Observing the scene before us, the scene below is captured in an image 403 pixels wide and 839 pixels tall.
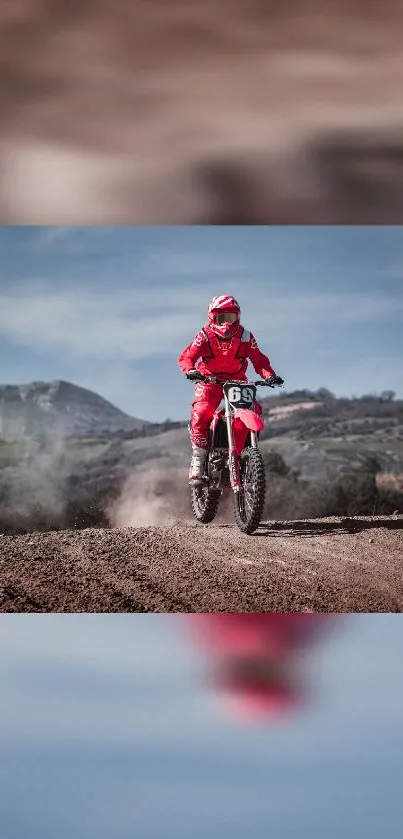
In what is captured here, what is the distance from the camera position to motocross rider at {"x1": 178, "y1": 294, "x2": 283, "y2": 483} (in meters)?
4.97

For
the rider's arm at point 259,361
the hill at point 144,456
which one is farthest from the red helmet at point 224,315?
the hill at point 144,456

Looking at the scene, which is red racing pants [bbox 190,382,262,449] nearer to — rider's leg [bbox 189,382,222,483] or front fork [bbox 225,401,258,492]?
rider's leg [bbox 189,382,222,483]

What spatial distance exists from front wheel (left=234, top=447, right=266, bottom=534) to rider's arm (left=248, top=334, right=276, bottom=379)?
0.50 metres

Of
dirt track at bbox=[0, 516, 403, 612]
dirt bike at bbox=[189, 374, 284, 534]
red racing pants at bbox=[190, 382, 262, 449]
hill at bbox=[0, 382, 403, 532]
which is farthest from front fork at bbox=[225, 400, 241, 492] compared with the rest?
hill at bbox=[0, 382, 403, 532]

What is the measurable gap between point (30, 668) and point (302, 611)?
74.9 inches

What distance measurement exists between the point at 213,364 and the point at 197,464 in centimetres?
51

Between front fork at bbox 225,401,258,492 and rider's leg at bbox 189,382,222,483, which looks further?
rider's leg at bbox 189,382,222,483

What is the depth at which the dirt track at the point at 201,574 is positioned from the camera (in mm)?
4992

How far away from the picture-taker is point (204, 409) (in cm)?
499

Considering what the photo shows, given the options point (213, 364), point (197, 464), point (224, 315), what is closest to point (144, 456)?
point (197, 464)

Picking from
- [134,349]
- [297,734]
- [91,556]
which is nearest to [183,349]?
[134,349]
